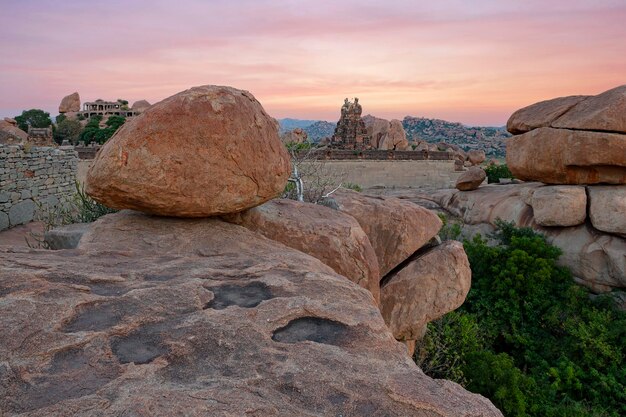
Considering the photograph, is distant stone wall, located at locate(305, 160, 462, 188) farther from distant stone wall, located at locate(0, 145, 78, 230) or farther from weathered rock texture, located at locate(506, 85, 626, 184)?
distant stone wall, located at locate(0, 145, 78, 230)

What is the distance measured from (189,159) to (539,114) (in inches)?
417

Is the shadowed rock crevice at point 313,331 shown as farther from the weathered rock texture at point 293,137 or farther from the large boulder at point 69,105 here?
the large boulder at point 69,105

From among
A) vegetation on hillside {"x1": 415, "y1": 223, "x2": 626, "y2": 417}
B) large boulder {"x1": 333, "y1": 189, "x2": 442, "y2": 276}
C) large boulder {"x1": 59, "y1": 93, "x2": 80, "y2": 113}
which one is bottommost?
vegetation on hillside {"x1": 415, "y1": 223, "x2": 626, "y2": 417}

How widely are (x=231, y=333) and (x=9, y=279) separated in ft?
3.82

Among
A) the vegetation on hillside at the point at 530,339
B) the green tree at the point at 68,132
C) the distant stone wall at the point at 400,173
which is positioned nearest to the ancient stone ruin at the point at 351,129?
the distant stone wall at the point at 400,173

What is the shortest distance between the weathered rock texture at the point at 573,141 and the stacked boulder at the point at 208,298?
752cm

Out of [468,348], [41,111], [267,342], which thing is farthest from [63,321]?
[41,111]

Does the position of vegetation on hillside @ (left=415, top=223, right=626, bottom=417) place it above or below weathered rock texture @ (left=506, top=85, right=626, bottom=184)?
below

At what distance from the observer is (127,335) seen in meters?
2.09

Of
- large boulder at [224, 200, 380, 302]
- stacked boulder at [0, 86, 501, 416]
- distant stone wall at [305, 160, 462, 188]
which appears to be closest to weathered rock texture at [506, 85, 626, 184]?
stacked boulder at [0, 86, 501, 416]

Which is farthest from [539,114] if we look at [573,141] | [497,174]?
[497,174]

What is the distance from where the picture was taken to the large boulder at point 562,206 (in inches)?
431

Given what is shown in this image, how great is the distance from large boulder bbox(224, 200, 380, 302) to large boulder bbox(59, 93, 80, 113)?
54.9m

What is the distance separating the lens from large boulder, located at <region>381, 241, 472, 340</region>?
5079mm
